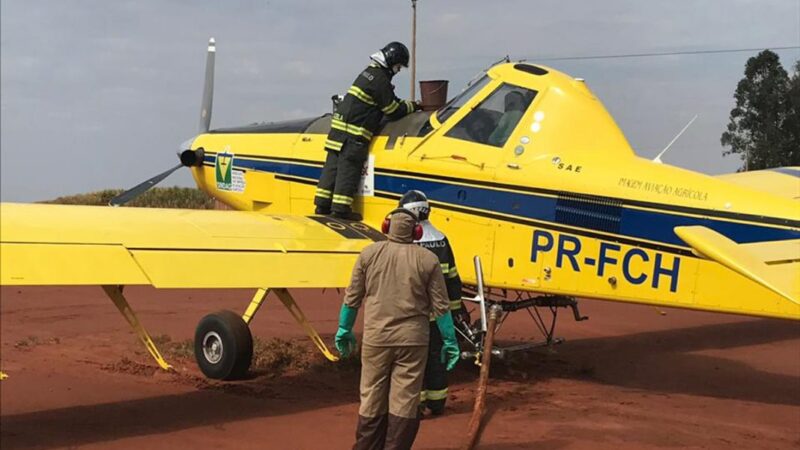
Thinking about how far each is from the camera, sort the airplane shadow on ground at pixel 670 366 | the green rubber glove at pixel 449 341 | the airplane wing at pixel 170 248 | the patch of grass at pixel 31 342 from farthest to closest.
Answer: the patch of grass at pixel 31 342 < the airplane shadow on ground at pixel 670 366 < the airplane wing at pixel 170 248 < the green rubber glove at pixel 449 341

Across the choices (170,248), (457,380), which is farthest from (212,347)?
(457,380)

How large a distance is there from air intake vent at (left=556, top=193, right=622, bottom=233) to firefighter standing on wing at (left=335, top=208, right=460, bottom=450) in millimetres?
2462

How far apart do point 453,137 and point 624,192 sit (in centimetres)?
193

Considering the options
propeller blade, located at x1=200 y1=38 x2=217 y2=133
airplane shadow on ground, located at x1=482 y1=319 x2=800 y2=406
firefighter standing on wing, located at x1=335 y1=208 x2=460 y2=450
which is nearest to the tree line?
airplane shadow on ground, located at x1=482 y1=319 x2=800 y2=406

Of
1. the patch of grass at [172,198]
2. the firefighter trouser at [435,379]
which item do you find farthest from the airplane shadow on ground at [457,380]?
the patch of grass at [172,198]

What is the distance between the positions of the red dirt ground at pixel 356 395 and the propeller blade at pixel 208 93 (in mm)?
3003

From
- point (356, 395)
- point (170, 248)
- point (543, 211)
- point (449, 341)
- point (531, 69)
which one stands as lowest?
point (356, 395)

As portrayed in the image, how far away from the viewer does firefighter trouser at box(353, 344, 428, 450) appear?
17.9 ft

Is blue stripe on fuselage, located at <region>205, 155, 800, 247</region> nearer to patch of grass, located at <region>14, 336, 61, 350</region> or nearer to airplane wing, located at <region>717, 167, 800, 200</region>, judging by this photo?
airplane wing, located at <region>717, 167, 800, 200</region>

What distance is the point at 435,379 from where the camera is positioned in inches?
282

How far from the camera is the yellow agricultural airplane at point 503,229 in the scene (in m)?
6.80

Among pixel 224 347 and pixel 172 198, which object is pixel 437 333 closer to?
pixel 224 347

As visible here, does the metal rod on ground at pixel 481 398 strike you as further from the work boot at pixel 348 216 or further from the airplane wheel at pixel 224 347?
the airplane wheel at pixel 224 347

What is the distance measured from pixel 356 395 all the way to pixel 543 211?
251 centimetres
